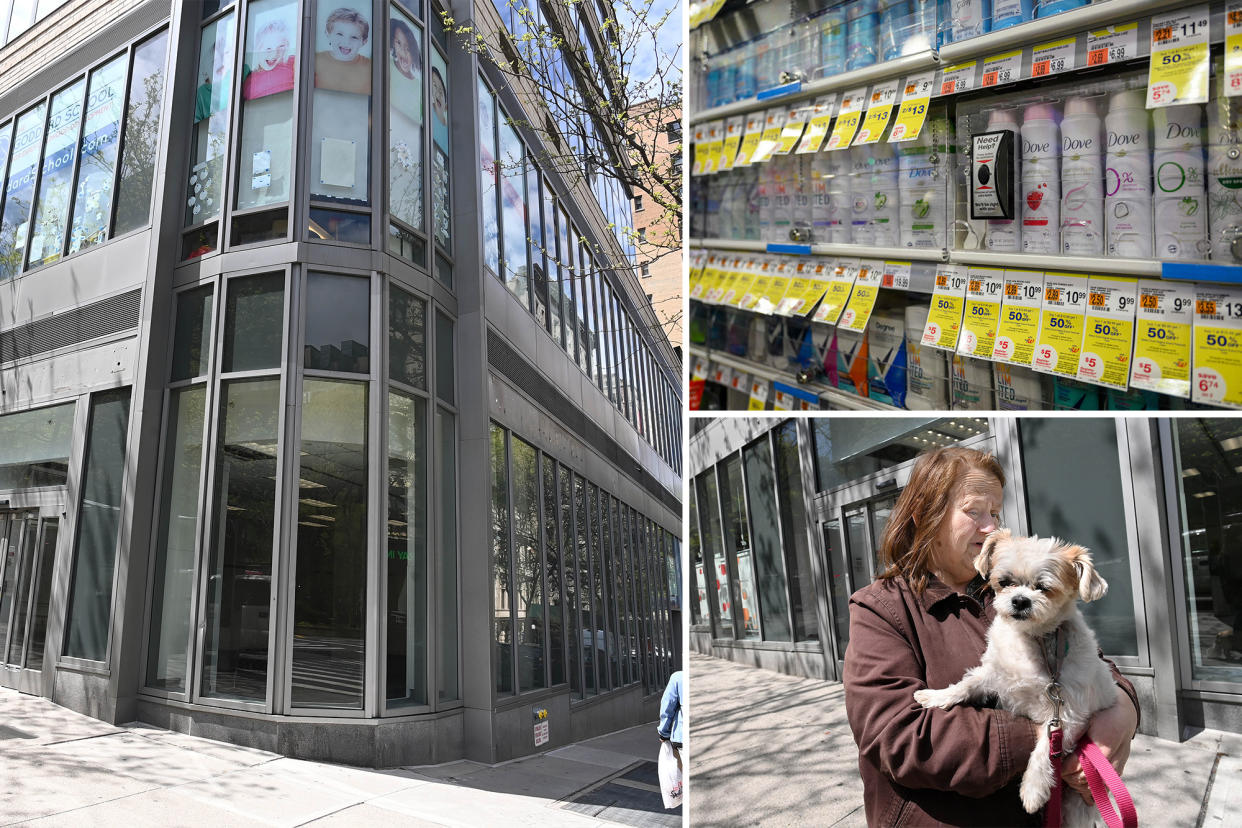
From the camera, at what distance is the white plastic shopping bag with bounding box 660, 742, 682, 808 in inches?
231

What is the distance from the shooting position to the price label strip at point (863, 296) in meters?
3.77

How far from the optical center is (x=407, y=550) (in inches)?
316

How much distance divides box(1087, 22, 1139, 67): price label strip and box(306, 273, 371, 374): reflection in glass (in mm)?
6602

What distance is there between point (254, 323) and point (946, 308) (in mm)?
6802

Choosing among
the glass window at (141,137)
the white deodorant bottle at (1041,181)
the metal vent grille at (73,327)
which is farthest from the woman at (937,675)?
the glass window at (141,137)

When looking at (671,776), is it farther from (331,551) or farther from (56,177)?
(56,177)

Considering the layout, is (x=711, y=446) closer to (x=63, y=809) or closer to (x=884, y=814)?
(x=884, y=814)

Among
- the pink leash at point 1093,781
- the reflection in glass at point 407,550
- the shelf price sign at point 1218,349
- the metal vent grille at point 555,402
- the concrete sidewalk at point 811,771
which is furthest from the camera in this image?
the metal vent grille at point 555,402

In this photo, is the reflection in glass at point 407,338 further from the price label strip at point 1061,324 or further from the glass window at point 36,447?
the price label strip at point 1061,324

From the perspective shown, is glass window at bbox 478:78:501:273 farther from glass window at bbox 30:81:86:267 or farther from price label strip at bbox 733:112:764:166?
price label strip at bbox 733:112:764:166

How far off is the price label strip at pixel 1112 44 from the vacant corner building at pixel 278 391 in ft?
10.8

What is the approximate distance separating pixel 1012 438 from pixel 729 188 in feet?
7.73

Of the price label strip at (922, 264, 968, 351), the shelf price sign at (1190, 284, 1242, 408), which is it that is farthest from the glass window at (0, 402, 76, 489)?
the shelf price sign at (1190, 284, 1242, 408)

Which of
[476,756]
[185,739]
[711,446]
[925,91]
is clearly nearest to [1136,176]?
[925,91]
